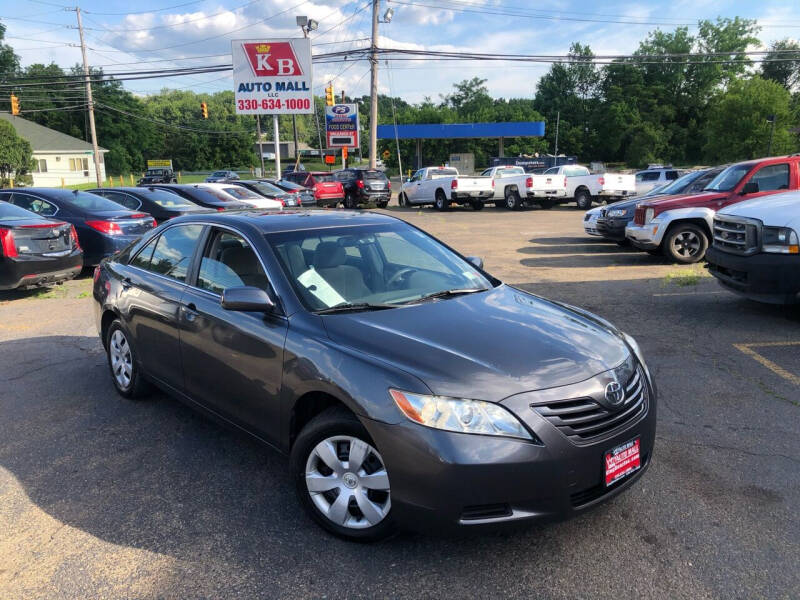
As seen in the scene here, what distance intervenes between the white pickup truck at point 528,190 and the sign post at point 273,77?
12176 millimetres

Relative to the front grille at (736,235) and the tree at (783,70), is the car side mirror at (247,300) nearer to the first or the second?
the front grille at (736,235)

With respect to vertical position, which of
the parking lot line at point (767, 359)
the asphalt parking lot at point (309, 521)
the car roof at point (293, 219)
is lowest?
the asphalt parking lot at point (309, 521)

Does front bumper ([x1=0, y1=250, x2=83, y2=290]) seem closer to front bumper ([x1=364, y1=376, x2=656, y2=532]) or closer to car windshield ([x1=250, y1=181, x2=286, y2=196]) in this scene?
front bumper ([x1=364, y1=376, x2=656, y2=532])

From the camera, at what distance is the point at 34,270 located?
884 centimetres

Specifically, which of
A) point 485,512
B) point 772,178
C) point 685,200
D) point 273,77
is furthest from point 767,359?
point 273,77

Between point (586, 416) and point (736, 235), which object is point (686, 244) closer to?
point (736, 235)

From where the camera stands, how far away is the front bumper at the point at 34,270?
28.2ft

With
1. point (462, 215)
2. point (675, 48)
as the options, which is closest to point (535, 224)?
point (462, 215)

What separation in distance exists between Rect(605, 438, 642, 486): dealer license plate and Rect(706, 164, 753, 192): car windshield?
8.90m

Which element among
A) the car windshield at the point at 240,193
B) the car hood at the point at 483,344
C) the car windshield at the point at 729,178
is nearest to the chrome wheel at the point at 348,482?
the car hood at the point at 483,344

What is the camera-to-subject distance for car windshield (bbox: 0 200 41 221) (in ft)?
29.5

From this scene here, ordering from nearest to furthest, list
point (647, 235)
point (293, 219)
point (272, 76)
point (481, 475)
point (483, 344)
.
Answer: point (481, 475) → point (483, 344) → point (293, 219) → point (647, 235) → point (272, 76)

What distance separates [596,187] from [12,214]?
67.5ft

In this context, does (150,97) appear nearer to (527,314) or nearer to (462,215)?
(462,215)
